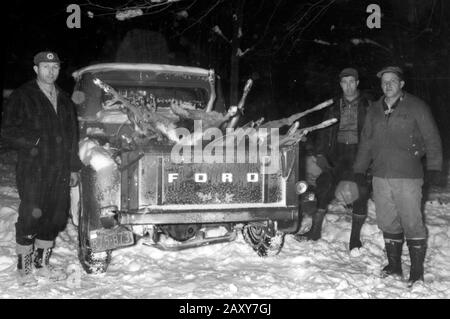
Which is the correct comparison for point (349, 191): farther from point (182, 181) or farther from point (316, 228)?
point (182, 181)

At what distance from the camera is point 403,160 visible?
410cm

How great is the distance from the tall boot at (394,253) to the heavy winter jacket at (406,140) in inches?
24.3

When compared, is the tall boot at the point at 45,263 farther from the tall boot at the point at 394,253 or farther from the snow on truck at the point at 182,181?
the tall boot at the point at 394,253

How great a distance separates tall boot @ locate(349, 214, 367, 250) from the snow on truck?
1.17 m

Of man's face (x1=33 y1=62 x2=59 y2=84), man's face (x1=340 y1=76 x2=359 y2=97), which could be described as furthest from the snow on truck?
man's face (x1=340 y1=76 x2=359 y2=97)

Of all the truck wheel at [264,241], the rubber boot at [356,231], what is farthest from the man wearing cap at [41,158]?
the rubber boot at [356,231]

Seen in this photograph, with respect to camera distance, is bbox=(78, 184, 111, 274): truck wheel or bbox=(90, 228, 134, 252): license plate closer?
bbox=(90, 228, 134, 252): license plate

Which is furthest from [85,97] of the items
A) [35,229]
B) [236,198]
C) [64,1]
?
[64,1]

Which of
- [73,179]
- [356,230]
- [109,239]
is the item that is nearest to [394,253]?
[356,230]

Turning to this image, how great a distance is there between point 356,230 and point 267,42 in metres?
8.94

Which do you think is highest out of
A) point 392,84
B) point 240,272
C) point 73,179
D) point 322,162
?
point 392,84

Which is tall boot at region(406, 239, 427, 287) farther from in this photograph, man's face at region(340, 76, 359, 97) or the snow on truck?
man's face at region(340, 76, 359, 97)

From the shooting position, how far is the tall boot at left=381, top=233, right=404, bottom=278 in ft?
14.2
